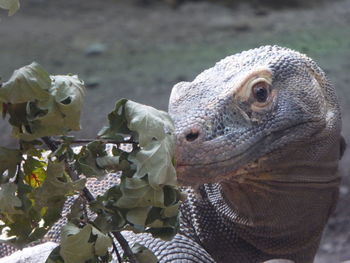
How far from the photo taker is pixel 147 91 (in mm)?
7734

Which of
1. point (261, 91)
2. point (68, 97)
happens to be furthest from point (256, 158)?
point (68, 97)

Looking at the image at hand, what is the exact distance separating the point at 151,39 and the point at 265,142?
6.93 meters

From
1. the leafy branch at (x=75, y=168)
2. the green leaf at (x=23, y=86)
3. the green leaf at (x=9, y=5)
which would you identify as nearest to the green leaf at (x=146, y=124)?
the leafy branch at (x=75, y=168)

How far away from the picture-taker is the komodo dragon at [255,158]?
111 inches

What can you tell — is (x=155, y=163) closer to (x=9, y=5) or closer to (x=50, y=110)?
(x=50, y=110)

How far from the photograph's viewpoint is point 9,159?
2088mm

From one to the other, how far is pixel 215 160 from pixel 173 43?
6882 millimetres

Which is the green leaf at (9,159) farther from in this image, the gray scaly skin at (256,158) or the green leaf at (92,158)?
the gray scaly skin at (256,158)

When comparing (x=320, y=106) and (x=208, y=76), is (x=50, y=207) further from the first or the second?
(x=320, y=106)

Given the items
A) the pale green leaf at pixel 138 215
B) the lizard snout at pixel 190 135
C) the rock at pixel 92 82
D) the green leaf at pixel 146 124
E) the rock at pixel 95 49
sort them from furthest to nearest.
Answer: the rock at pixel 95 49 → the rock at pixel 92 82 → the lizard snout at pixel 190 135 → the pale green leaf at pixel 138 215 → the green leaf at pixel 146 124

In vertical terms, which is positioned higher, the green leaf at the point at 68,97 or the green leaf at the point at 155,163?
the green leaf at the point at 68,97

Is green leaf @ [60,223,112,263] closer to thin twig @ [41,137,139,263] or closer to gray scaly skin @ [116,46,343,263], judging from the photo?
thin twig @ [41,137,139,263]

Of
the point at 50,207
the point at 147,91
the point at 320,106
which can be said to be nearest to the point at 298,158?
the point at 320,106

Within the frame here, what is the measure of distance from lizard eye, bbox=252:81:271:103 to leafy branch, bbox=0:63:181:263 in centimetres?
82
